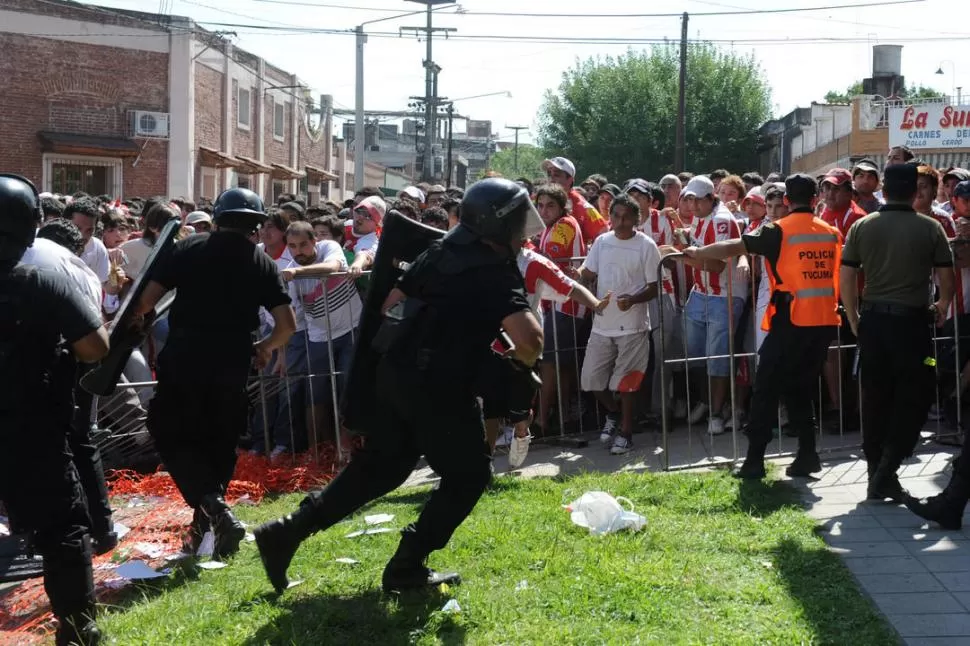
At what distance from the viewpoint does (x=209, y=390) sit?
589 cm

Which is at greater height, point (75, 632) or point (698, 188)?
point (698, 188)

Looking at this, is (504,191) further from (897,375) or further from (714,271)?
(714,271)

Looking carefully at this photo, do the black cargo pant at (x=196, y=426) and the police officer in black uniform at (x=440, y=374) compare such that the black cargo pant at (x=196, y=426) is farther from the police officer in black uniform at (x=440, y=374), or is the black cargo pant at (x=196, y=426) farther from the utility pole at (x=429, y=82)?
the utility pole at (x=429, y=82)

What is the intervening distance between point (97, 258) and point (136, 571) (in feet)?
14.0

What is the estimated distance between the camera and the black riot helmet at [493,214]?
467cm

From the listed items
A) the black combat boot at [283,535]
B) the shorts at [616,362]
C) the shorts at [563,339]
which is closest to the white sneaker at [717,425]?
the shorts at [616,362]

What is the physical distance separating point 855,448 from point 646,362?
1.65m

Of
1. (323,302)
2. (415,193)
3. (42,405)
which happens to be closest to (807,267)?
(323,302)

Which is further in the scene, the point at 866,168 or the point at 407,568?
the point at 866,168

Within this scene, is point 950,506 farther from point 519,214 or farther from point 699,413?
point 699,413

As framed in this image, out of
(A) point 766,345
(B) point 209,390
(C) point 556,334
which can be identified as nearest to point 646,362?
(C) point 556,334

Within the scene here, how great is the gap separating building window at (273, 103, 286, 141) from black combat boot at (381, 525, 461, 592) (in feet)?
142

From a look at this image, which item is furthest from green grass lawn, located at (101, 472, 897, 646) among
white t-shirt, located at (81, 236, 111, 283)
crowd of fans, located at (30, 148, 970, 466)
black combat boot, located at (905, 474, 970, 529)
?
white t-shirt, located at (81, 236, 111, 283)

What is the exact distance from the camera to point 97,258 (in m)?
9.30
